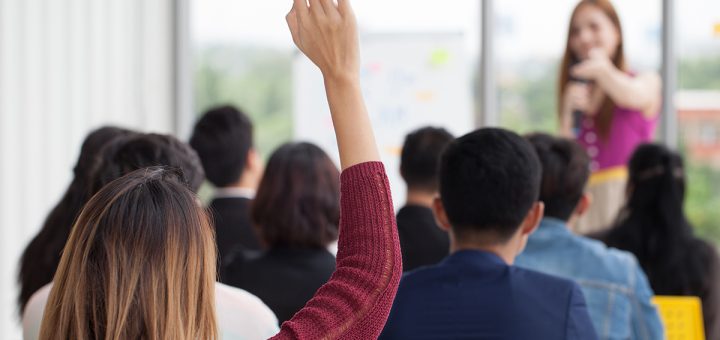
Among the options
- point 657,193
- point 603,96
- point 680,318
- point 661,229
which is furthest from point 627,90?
point 680,318

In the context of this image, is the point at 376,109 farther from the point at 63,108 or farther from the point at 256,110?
the point at 63,108

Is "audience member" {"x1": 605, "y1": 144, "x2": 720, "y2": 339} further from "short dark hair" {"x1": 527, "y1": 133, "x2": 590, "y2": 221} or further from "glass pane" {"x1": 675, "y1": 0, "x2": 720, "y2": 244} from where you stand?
"glass pane" {"x1": 675, "y1": 0, "x2": 720, "y2": 244}

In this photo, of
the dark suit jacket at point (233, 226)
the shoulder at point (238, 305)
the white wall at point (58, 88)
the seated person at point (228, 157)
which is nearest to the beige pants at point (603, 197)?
the seated person at point (228, 157)

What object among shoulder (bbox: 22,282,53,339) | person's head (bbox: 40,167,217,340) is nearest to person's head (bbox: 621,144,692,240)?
shoulder (bbox: 22,282,53,339)

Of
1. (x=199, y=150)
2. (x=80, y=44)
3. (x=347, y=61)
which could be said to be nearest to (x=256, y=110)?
(x=80, y=44)

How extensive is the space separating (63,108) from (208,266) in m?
3.93

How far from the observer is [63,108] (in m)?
4.77

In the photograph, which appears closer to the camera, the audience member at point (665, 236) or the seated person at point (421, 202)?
the seated person at point (421, 202)

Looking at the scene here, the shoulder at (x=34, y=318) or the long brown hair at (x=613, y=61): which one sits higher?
the long brown hair at (x=613, y=61)

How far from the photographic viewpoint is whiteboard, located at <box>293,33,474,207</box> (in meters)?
5.40

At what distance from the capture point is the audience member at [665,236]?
3.04 metres

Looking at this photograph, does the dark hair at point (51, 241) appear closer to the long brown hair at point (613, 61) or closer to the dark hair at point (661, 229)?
the dark hair at point (661, 229)

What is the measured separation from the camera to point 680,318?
2580 mm

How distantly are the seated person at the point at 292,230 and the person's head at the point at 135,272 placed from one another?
57.0 inches
